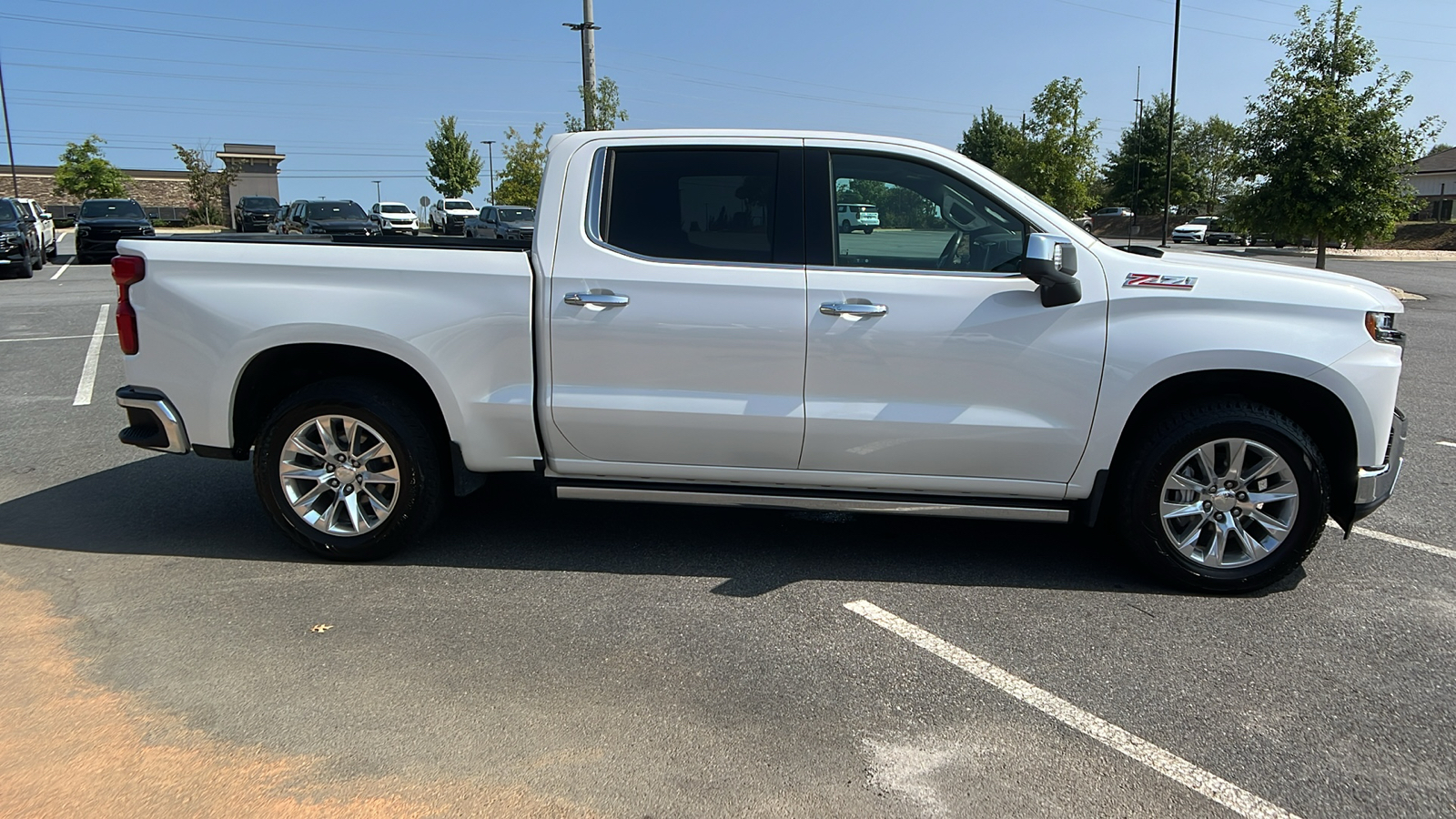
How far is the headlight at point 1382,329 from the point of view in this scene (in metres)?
4.32

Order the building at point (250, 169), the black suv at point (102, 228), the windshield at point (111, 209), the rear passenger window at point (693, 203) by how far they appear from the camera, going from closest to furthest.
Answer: the rear passenger window at point (693, 203), the black suv at point (102, 228), the windshield at point (111, 209), the building at point (250, 169)

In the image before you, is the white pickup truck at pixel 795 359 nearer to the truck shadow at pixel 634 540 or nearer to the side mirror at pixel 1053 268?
the side mirror at pixel 1053 268

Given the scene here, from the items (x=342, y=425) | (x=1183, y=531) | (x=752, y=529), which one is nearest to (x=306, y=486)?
(x=342, y=425)

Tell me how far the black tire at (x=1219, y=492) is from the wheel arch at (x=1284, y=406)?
0.08 m

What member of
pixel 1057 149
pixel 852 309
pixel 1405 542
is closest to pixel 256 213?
pixel 1057 149

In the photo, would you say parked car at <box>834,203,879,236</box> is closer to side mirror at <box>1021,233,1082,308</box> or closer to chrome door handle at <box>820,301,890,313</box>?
chrome door handle at <box>820,301,890,313</box>

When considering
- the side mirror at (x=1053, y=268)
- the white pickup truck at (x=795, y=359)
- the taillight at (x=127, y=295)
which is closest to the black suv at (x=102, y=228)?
the taillight at (x=127, y=295)

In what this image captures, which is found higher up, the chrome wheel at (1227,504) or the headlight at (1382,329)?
the headlight at (1382,329)

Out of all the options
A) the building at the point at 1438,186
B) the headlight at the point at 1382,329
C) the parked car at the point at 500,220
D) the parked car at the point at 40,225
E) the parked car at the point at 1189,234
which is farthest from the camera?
the building at the point at 1438,186

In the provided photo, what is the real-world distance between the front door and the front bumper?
1199mm

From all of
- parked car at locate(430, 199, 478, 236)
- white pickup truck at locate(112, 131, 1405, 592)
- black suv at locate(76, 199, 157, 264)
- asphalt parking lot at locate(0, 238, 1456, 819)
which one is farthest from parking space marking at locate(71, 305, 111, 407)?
parked car at locate(430, 199, 478, 236)

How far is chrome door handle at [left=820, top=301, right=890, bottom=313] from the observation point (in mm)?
4359

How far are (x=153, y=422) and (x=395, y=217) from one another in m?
40.3

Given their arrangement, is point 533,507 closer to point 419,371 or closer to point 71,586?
point 419,371
